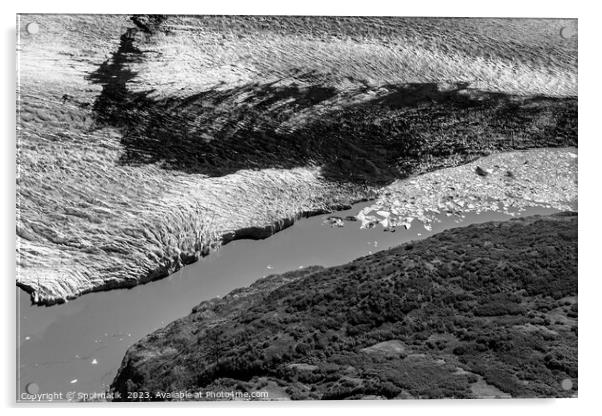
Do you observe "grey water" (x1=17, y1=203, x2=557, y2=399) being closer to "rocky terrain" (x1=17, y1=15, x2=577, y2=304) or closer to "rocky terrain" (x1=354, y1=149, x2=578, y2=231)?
"rocky terrain" (x1=17, y1=15, x2=577, y2=304)

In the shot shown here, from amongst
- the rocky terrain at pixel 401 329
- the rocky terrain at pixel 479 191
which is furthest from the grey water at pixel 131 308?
the rocky terrain at pixel 479 191

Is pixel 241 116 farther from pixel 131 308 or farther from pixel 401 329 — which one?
pixel 401 329

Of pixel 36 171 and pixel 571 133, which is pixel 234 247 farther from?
pixel 571 133

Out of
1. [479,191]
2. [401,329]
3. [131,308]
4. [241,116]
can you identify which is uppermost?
[241,116]

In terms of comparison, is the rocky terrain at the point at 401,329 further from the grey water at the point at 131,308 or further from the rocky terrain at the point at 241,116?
the rocky terrain at the point at 241,116

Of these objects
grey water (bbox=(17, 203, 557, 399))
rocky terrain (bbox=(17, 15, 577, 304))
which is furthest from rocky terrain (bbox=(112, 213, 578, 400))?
rocky terrain (bbox=(17, 15, 577, 304))

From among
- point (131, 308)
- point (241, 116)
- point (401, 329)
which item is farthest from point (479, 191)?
point (131, 308)
